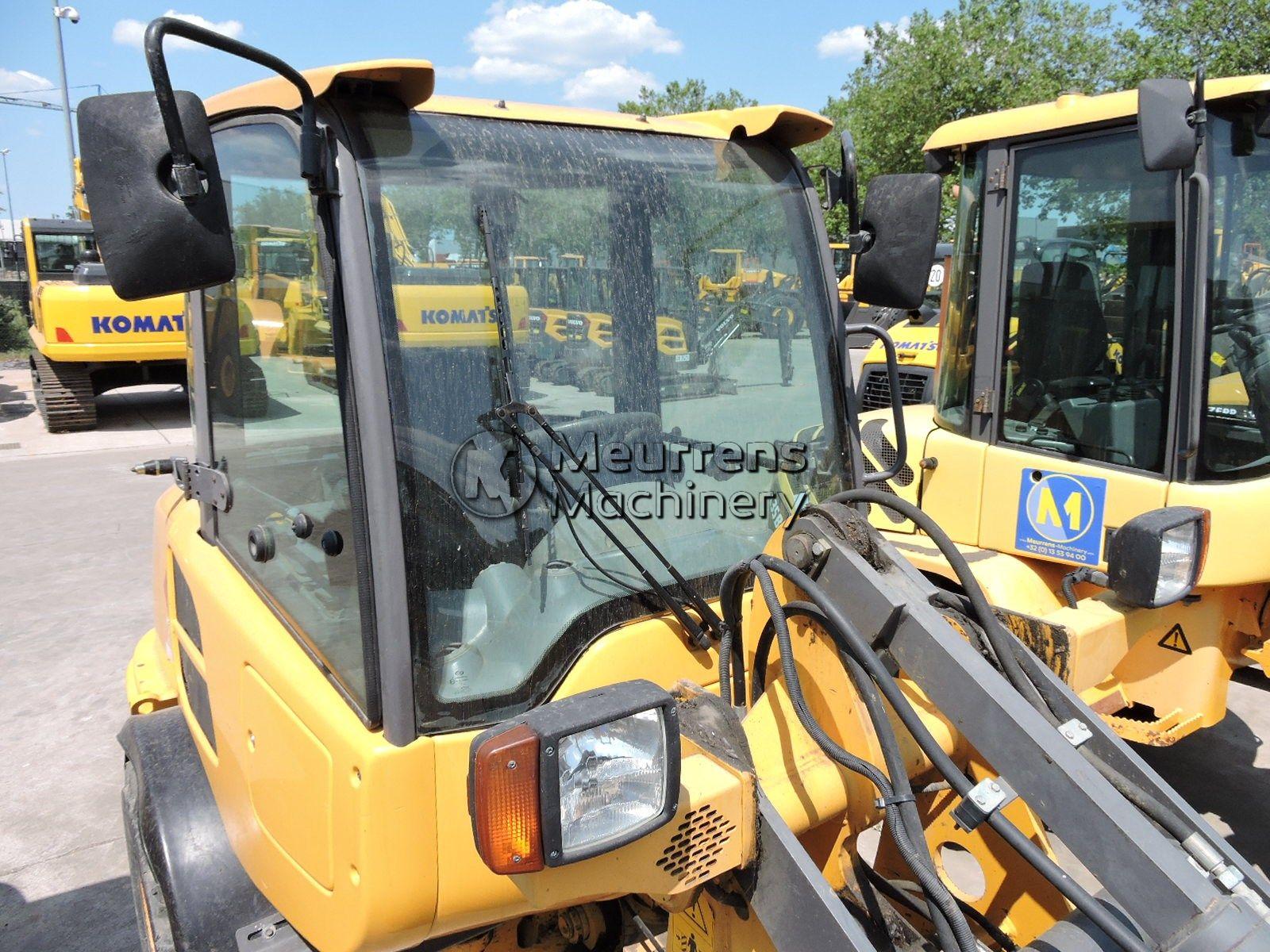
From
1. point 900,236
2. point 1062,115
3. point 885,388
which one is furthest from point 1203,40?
point 900,236

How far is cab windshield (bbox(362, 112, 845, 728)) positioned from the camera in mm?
1692

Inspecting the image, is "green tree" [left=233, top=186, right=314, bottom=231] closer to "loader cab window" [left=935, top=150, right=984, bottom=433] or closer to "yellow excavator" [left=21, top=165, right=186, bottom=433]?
"loader cab window" [left=935, top=150, right=984, bottom=433]

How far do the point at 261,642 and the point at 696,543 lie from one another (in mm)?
919

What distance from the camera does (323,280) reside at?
1.71m

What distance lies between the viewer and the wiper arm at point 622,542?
183cm

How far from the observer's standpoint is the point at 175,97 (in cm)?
139

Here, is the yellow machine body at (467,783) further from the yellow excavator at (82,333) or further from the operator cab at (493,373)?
the yellow excavator at (82,333)

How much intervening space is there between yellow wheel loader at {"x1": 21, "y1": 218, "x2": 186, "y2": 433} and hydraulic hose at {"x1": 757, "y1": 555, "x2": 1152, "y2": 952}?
40.6 feet

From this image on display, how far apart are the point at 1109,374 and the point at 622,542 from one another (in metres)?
2.57

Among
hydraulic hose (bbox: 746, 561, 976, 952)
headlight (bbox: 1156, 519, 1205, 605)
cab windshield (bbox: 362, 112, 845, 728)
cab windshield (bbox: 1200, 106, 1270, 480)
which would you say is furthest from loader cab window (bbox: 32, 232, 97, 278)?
hydraulic hose (bbox: 746, 561, 976, 952)

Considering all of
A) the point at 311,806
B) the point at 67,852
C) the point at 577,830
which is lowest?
the point at 67,852

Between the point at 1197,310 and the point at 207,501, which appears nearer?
the point at 207,501

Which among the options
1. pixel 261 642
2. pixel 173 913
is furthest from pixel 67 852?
pixel 261 642

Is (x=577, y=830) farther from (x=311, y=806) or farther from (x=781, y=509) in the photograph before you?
(x=781, y=509)
